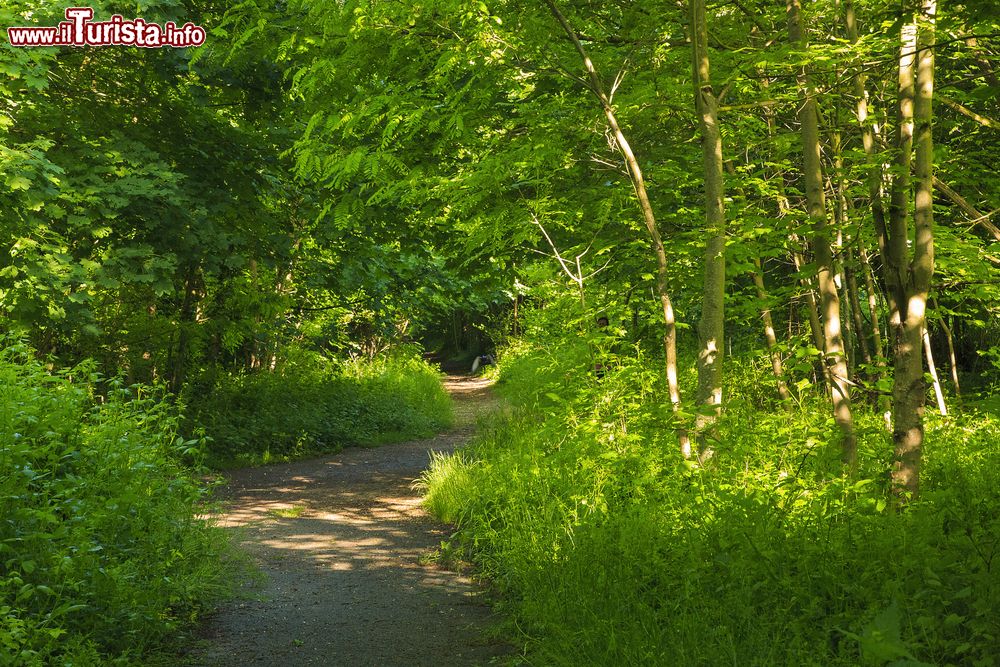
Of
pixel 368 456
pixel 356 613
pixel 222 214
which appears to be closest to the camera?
pixel 356 613

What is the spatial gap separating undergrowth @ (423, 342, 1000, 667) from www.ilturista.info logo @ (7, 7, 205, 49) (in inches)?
253

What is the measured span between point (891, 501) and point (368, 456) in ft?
33.5

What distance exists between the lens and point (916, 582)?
12.8 feet

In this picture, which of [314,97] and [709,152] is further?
[314,97]

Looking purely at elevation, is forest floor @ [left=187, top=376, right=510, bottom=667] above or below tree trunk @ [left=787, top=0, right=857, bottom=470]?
below

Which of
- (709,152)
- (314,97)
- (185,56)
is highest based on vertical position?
(185,56)

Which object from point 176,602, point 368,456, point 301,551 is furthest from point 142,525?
point 368,456

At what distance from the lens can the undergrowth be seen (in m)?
3.68

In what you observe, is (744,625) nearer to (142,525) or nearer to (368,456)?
(142,525)

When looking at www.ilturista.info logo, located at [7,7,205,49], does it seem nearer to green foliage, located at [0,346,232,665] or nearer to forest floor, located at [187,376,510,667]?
green foliage, located at [0,346,232,665]

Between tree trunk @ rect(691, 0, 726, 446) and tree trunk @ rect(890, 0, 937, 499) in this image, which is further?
tree trunk @ rect(691, 0, 726, 446)

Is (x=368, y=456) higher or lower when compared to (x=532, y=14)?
lower

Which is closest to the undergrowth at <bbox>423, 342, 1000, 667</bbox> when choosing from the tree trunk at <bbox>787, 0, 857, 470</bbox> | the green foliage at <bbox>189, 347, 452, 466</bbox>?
the tree trunk at <bbox>787, 0, 857, 470</bbox>

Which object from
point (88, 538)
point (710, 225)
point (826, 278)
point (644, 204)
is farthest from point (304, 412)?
point (826, 278)
